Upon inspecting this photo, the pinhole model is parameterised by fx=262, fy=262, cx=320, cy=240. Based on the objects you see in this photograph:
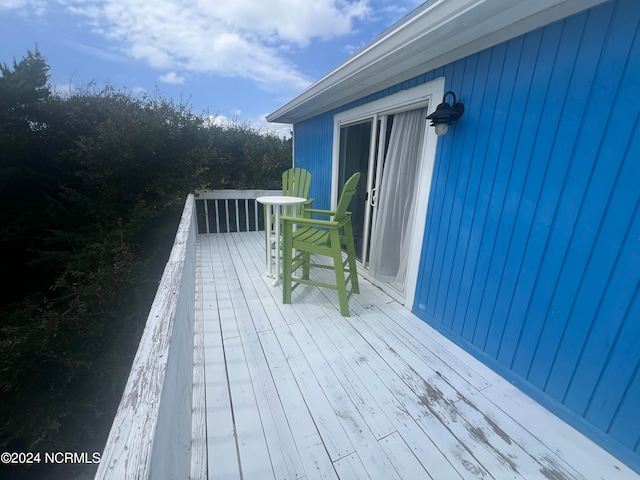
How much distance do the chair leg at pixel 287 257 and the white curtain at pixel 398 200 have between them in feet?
3.16

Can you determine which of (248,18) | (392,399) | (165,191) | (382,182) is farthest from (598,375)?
(165,191)

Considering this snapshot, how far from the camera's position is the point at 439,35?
1523 mm

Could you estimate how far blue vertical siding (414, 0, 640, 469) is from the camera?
1.14 meters

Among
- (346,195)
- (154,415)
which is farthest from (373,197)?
(154,415)

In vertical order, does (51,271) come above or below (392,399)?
below

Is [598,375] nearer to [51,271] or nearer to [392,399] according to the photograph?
[392,399]

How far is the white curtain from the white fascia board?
395 millimetres

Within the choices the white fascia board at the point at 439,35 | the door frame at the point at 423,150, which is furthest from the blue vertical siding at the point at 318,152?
the white fascia board at the point at 439,35

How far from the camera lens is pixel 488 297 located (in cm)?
174

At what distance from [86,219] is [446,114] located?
6.12 m

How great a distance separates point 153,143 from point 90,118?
1358 millimetres

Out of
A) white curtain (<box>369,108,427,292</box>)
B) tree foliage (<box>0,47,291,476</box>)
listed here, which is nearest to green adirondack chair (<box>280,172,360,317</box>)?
white curtain (<box>369,108,427,292</box>)

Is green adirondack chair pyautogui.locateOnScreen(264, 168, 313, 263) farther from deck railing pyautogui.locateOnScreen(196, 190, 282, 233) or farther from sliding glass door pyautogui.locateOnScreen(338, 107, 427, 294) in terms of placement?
deck railing pyautogui.locateOnScreen(196, 190, 282, 233)

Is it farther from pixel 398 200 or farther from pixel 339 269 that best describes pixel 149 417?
pixel 398 200
